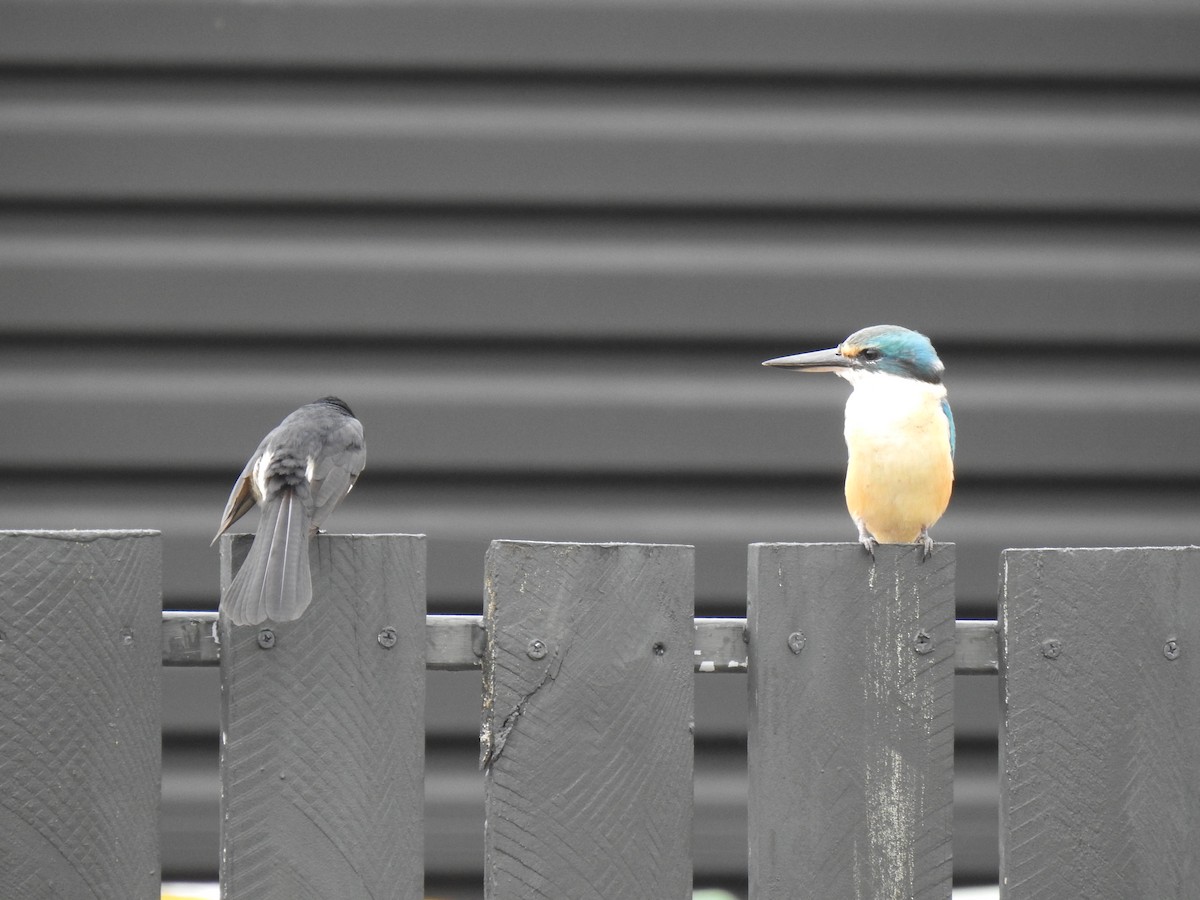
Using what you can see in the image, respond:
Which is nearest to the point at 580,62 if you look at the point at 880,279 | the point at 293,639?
the point at 880,279

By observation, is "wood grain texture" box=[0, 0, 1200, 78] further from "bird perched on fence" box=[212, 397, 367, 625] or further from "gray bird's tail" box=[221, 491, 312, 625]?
"gray bird's tail" box=[221, 491, 312, 625]

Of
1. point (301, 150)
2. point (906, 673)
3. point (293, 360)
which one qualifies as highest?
point (301, 150)

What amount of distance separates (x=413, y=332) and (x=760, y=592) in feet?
6.19

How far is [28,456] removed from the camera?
3361 millimetres

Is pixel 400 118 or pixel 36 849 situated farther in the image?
pixel 400 118

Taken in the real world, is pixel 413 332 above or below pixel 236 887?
above

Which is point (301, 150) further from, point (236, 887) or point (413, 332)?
point (236, 887)

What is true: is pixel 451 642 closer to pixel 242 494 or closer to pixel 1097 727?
pixel 242 494

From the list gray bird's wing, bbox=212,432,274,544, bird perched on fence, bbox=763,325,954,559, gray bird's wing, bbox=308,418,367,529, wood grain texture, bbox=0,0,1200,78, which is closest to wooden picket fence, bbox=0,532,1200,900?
gray bird's wing, bbox=308,418,367,529

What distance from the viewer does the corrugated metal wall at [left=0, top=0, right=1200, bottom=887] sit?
3387 mm

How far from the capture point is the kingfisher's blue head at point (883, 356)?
253 cm

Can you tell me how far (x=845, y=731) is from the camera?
181 centimetres

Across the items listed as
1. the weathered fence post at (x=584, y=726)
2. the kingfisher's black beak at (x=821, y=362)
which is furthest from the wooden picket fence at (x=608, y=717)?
the kingfisher's black beak at (x=821, y=362)

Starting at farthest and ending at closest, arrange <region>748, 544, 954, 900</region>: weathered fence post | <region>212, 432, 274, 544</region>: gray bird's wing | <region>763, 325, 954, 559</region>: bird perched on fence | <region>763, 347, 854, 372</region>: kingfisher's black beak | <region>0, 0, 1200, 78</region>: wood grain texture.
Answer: <region>0, 0, 1200, 78</region>: wood grain texture → <region>763, 347, 854, 372</region>: kingfisher's black beak → <region>763, 325, 954, 559</region>: bird perched on fence → <region>212, 432, 274, 544</region>: gray bird's wing → <region>748, 544, 954, 900</region>: weathered fence post
